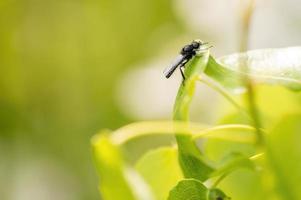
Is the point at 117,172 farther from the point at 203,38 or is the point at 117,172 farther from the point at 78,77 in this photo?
the point at 78,77

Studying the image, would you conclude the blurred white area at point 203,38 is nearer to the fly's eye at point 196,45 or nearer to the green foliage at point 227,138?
the fly's eye at point 196,45

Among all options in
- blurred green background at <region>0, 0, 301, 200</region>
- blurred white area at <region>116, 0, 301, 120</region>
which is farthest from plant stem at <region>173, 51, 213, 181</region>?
blurred green background at <region>0, 0, 301, 200</region>

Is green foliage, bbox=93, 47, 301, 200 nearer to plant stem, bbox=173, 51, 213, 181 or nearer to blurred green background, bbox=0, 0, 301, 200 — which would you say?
plant stem, bbox=173, 51, 213, 181

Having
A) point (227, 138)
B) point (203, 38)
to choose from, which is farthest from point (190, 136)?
point (203, 38)

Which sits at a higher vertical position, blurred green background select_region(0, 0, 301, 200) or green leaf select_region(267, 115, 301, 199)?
blurred green background select_region(0, 0, 301, 200)

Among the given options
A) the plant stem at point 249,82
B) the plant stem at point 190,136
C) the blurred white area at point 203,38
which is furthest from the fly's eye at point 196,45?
the blurred white area at point 203,38
